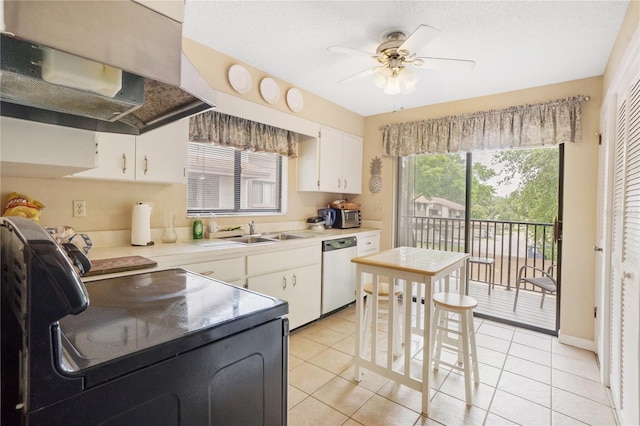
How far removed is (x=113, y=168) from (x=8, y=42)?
4.91ft

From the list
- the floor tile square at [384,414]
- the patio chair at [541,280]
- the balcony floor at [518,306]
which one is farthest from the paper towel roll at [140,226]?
the patio chair at [541,280]

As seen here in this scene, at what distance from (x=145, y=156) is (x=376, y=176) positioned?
9.33 feet

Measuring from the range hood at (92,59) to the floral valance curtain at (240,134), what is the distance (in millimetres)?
1620

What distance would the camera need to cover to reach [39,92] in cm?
85

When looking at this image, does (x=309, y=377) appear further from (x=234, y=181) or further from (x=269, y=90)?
(x=269, y=90)

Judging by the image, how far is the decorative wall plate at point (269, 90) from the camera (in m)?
2.88

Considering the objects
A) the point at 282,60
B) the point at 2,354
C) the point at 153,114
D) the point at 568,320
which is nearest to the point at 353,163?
the point at 282,60

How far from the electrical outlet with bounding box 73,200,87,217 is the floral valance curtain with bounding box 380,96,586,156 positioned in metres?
3.22

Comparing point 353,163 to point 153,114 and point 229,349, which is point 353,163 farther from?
point 229,349

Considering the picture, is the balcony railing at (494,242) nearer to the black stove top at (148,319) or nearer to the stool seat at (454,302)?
the stool seat at (454,302)

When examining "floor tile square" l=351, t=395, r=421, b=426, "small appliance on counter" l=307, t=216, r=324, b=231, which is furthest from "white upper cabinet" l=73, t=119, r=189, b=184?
"floor tile square" l=351, t=395, r=421, b=426

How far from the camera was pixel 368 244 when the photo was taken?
3873 millimetres

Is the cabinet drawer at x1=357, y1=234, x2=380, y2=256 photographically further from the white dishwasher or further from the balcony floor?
the balcony floor

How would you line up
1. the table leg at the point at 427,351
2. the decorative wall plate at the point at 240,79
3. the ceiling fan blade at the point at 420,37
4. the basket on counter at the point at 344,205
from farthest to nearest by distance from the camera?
the basket on counter at the point at 344,205 → the decorative wall plate at the point at 240,79 → the table leg at the point at 427,351 → the ceiling fan blade at the point at 420,37
